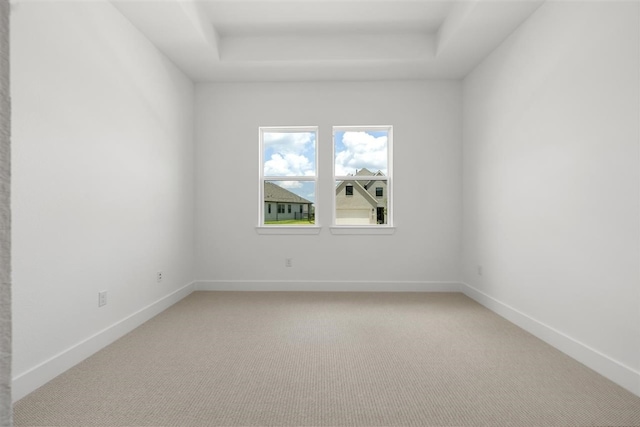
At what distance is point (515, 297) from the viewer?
329 cm

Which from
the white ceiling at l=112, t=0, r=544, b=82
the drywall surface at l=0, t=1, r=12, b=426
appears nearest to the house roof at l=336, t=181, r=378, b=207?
the white ceiling at l=112, t=0, r=544, b=82

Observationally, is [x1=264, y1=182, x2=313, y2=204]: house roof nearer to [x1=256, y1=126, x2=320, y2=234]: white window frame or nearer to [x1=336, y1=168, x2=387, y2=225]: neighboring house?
[x1=256, y1=126, x2=320, y2=234]: white window frame

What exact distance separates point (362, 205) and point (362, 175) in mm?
388

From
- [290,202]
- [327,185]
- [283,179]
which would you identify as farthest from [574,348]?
[283,179]

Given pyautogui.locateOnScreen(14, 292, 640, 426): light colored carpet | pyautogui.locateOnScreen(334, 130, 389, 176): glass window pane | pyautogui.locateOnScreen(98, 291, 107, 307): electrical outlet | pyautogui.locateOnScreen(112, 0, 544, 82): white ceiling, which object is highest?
pyautogui.locateOnScreen(112, 0, 544, 82): white ceiling

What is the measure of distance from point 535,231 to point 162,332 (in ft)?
10.6

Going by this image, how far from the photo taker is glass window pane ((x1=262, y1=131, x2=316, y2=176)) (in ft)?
15.4

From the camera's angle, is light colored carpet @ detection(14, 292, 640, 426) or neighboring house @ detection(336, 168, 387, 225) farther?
neighboring house @ detection(336, 168, 387, 225)

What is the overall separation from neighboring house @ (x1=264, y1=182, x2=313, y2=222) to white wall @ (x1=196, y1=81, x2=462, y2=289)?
0.63 feet

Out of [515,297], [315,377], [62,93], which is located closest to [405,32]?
[515,297]

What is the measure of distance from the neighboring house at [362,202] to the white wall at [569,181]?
1259mm

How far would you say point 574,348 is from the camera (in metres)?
2.53

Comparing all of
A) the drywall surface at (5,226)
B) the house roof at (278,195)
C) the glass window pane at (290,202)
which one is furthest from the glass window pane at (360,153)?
the drywall surface at (5,226)

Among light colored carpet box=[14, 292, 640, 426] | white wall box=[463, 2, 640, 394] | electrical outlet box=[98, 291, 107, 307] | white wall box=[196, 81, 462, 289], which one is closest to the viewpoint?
light colored carpet box=[14, 292, 640, 426]
